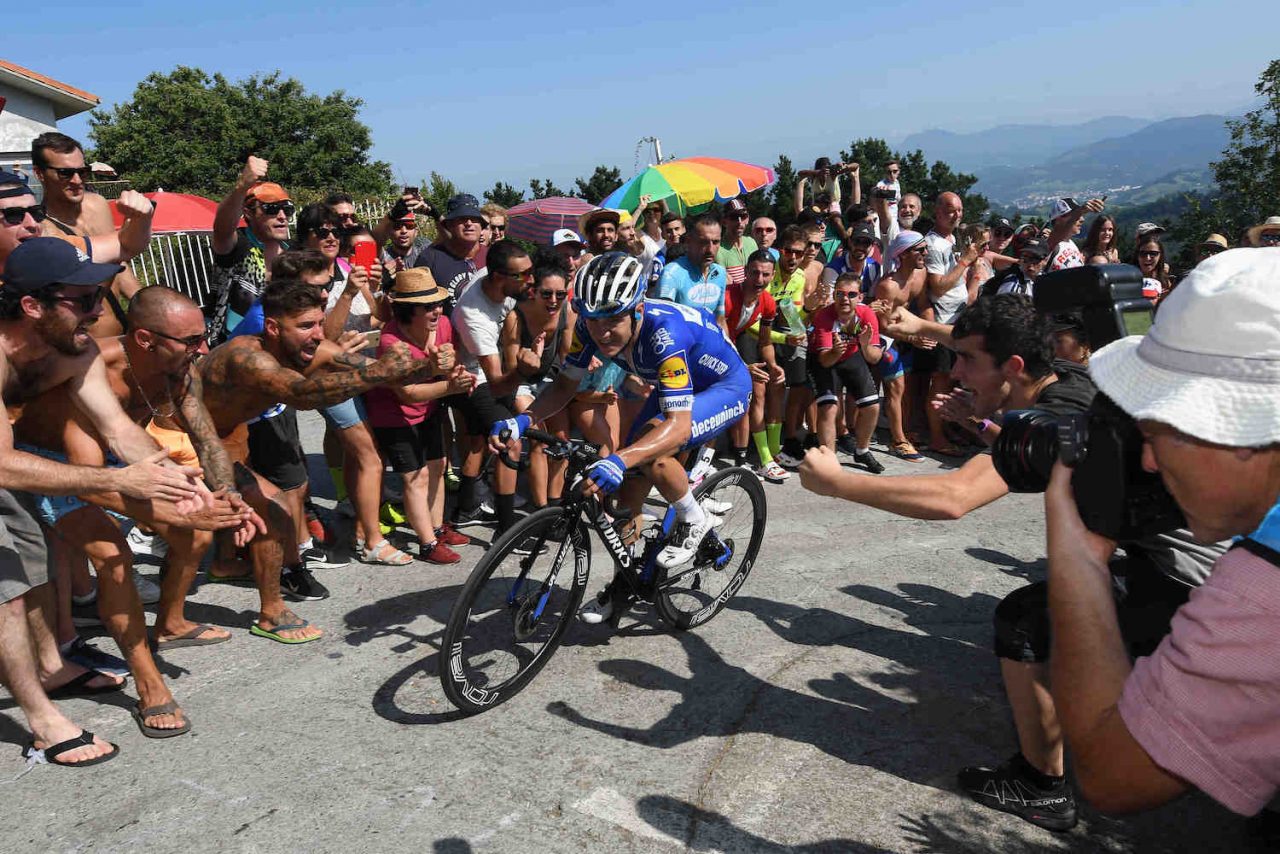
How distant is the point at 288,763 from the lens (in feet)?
11.4

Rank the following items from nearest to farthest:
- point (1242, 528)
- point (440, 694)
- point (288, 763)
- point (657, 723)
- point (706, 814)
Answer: point (1242, 528)
point (706, 814)
point (288, 763)
point (657, 723)
point (440, 694)

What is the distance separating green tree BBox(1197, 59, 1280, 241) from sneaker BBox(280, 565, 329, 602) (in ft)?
63.3

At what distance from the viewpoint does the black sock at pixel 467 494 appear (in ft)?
20.9

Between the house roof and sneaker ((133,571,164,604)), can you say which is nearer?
sneaker ((133,571,164,604))

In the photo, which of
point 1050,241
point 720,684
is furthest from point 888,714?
point 1050,241

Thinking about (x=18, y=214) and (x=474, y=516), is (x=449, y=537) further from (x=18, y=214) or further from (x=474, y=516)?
(x=18, y=214)

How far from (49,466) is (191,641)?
1740 millimetres

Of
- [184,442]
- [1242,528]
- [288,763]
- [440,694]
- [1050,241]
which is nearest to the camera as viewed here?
[1242,528]

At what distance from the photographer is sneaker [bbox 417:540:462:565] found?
224 inches

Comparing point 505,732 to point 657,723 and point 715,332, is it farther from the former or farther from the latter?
point 715,332

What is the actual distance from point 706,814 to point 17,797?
105 inches

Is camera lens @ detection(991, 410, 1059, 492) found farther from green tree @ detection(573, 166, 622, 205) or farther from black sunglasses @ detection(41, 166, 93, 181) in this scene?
green tree @ detection(573, 166, 622, 205)

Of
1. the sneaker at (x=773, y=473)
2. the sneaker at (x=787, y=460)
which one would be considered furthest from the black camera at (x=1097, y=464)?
the sneaker at (x=787, y=460)

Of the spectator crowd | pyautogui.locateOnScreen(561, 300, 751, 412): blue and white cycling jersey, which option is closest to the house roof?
the spectator crowd
